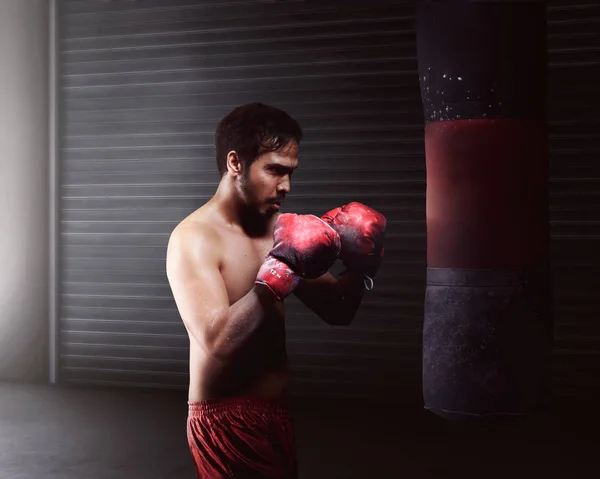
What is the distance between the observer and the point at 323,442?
5781 millimetres

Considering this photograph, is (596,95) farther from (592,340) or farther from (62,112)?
(62,112)

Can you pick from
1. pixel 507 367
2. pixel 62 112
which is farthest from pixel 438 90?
pixel 62 112

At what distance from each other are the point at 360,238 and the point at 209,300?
0.76 metres

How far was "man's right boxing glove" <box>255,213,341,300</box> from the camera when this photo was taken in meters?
2.75

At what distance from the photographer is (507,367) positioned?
2.75 meters

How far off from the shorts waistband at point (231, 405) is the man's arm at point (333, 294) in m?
0.46

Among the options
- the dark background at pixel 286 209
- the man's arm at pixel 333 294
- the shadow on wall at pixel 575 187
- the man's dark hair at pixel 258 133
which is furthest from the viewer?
the shadow on wall at pixel 575 187

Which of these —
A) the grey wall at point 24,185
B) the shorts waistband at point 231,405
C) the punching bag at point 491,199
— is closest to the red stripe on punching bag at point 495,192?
the punching bag at point 491,199

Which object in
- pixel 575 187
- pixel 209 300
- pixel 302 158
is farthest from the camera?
pixel 302 158

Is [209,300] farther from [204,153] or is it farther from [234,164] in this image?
[204,153]

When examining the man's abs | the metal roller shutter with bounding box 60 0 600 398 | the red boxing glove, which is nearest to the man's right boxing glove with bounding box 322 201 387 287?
the red boxing glove

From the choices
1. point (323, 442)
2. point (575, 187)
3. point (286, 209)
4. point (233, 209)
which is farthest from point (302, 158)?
point (233, 209)

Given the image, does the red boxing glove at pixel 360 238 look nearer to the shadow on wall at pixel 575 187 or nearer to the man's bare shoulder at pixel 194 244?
the man's bare shoulder at pixel 194 244

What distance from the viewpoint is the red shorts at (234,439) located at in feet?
9.44
